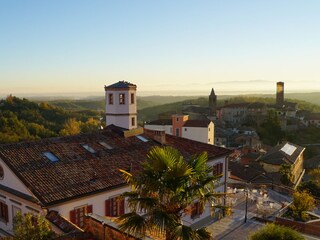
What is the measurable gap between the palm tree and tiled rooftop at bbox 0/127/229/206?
7512mm

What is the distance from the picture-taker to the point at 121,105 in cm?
2658

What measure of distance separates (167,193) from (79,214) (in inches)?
361

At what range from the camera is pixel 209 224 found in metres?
22.4

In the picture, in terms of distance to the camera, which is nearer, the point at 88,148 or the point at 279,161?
the point at 88,148

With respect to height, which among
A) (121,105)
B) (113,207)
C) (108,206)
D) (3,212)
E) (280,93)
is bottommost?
(3,212)

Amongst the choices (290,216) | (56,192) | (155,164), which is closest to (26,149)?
(56,192)

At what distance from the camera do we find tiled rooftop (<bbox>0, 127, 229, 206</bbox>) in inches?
627

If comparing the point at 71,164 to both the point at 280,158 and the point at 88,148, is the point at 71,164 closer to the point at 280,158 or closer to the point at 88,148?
the point at 88,148

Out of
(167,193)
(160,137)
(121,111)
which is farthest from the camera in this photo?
(121,111)

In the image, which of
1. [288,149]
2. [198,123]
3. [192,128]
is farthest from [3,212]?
[288,149]

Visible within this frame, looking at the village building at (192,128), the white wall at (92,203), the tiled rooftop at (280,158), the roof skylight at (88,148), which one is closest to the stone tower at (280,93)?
the village building at (192,128)

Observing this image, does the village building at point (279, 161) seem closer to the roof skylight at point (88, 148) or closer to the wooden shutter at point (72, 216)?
the roof skylight at point (88, 148)

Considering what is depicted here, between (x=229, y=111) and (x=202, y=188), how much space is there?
388 feet

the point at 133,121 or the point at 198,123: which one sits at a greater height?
the point at 133,121
